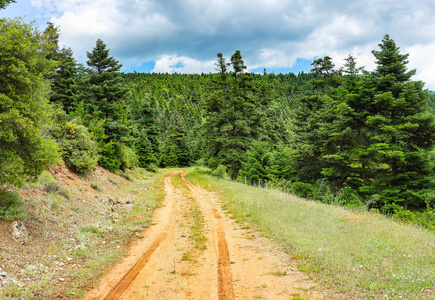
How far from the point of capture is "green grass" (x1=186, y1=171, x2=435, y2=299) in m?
4.71

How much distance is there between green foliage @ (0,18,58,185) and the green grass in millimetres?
7987

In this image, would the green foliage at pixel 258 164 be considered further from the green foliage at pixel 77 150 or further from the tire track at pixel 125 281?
the tire track at pixel 125 281

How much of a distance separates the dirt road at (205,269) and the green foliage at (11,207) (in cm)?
356

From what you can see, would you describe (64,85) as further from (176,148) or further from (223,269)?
(176,148)

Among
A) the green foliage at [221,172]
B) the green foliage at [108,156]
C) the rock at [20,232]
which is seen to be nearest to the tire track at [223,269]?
the rock at [20,232]

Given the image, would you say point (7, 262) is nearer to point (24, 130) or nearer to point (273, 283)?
point (24, 130)

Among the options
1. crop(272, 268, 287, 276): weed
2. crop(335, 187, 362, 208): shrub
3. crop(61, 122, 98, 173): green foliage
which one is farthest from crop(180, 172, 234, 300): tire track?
crop(335, 187, 362, 208): shrub

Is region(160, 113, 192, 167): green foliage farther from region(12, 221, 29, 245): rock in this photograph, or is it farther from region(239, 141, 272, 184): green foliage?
region(12, 221, 29, 245): rock

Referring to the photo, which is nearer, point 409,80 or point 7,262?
point 7,262

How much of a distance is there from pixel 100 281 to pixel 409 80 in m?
21.2

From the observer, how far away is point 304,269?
5.73 metres

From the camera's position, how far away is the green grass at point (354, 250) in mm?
4707

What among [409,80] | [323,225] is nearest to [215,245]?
[323,225]

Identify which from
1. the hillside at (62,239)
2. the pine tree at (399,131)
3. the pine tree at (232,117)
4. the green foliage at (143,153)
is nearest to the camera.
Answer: the hillside at (62,239)
